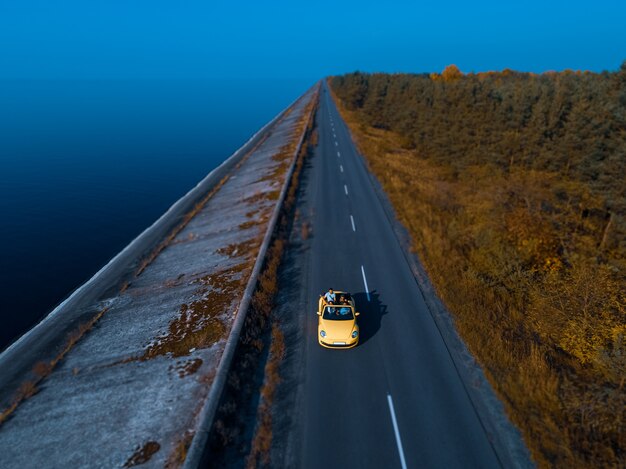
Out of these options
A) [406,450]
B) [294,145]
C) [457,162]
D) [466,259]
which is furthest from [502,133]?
[406,450]

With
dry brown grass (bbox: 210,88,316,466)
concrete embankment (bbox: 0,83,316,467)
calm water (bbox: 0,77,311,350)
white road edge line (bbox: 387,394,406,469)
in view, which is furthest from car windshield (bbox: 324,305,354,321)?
calm water (bbox: 0,77,311,350)

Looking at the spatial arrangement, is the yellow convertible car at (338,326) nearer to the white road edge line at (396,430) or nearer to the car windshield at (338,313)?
the car windshield at (338,313)

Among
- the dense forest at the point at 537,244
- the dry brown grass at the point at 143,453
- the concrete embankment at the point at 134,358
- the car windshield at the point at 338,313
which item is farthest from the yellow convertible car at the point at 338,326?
the dry brown grass at the point at 143,453

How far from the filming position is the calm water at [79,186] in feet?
95.7

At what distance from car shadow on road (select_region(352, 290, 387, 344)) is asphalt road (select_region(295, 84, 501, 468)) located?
1.8 inches

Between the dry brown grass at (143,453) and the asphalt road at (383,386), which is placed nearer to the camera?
the asphalt road at (383,386)

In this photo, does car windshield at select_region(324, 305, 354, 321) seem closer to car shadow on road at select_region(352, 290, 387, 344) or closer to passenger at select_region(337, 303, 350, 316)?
passenger at select_region(337, 303, 350, 316)

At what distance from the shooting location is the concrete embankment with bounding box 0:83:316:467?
38.5 ft

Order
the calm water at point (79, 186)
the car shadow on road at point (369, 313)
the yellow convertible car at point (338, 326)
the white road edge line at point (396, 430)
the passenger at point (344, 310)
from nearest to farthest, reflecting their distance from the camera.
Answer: the white road edge line at point (396, 430), the yellow convertible car at point (338, 326), the passenger at point (344, 310), the car shadow on road at point (369, 313), the calm water at point (79, 186)

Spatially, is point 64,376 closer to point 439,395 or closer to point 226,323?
point 226,323

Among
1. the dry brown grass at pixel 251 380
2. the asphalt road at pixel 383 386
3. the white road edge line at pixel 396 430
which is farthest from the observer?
the dry brown grass at pixel 251 380

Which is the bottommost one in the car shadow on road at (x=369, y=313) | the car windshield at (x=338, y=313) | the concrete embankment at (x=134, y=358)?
the concrete embankment at (x=134, y=358)

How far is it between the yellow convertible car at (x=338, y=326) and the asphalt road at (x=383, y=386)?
458 millimetres

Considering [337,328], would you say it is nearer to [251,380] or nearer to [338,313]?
[338,313]
